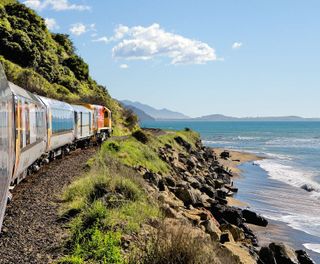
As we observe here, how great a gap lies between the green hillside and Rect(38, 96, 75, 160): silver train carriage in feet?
66.6

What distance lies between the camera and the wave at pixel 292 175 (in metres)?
40.5

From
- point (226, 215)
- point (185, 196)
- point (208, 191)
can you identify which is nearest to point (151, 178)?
point (185, 196)

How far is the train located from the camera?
8.28 m

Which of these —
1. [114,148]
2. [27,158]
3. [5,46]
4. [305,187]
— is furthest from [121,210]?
[5,46]

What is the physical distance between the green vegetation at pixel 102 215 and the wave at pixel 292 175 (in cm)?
2650

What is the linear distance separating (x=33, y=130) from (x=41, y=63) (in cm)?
4955

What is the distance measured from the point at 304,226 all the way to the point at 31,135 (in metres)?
14.5

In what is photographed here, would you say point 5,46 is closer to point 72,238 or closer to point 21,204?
point 21,204

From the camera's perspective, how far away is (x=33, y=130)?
1642 cm

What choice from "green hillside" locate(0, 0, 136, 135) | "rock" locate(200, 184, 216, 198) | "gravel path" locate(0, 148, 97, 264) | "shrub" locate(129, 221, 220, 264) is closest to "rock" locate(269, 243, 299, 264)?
"gravel path" locate(0, 148, 97, 264)

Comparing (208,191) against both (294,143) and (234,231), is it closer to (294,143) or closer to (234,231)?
(234,231)

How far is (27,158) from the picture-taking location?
1534 centimetres

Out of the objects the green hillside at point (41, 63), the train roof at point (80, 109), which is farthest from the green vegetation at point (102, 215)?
the green hillside at point (41, 63)

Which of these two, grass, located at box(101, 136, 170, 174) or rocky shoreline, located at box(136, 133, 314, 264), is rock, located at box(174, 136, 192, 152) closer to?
rocky shoreline, located at box(136, 133, 314, 264)
